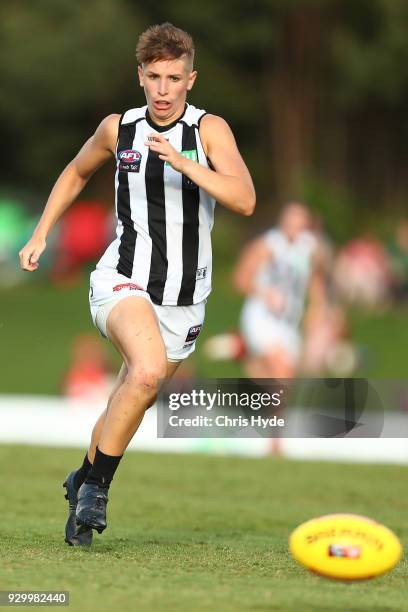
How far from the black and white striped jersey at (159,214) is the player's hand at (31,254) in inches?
14.8

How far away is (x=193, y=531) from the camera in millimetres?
7445

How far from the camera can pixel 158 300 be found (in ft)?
20.0

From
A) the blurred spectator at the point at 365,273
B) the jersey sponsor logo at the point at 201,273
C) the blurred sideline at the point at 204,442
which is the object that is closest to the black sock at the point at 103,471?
the jersey sponsor logo at the point at 201,273

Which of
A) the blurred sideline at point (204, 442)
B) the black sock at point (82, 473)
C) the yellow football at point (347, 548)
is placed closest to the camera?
the yellow football at point (347, 548)

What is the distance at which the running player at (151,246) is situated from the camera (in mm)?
5844

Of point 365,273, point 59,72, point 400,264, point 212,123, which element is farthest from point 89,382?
point 59,72

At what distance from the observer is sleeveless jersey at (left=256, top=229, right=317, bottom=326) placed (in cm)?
1228

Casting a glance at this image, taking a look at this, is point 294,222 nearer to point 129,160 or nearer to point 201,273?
point 201,273

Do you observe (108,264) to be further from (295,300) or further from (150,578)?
(295,300)

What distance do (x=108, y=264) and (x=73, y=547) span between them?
53.5 inches

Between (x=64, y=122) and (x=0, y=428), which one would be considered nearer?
(x=0, y=428)

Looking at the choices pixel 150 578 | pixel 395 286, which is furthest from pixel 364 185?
pixel 150 578

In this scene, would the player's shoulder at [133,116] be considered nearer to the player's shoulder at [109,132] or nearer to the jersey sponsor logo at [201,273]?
the player's shoulder at [109,132]

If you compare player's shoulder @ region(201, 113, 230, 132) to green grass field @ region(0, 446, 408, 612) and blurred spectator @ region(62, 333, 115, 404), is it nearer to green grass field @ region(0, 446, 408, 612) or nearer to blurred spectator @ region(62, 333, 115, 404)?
green grass field @ region(0, 446, 408, 612)
